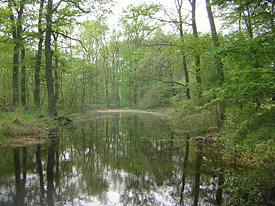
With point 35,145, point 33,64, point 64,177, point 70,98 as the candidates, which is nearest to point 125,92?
point 70,98

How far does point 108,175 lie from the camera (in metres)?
5.14

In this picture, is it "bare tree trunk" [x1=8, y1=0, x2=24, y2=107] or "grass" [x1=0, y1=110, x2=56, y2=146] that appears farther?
"bare tree trunk" [x1=8, y1=0, x2=24, y2=107]

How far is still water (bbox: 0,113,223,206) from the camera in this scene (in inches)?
155

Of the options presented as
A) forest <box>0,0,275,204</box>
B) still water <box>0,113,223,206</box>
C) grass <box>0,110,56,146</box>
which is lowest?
still water <box>0,113,223,206</box>

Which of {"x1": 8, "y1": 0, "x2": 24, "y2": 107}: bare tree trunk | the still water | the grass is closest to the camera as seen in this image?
the still water

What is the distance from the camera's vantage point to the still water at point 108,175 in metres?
3.94

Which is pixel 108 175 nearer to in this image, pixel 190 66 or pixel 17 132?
pixel 17 132

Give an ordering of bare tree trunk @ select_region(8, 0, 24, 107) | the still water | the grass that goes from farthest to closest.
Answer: bare tree trunk @ select_region(8, 0, 24, 107) → the grass → the still water

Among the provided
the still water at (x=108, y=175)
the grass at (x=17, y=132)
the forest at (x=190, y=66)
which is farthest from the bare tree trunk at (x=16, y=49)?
the still water at (x=108, y=175)

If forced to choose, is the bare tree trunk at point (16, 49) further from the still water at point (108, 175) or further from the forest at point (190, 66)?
the still water at point (108, 175)

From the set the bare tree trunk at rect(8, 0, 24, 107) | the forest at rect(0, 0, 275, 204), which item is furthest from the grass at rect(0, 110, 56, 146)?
the bare tree trunk at rect(8, 0, 24, 107)

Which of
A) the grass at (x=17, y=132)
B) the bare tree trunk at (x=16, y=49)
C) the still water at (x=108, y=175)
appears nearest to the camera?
the still water at (x=108, y=175)

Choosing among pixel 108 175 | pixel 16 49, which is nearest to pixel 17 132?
pixel 108 175

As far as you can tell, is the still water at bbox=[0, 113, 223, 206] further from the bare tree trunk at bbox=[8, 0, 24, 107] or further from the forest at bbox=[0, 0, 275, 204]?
the bare tree trunk at bbox=[8, 0, 24, 107]
